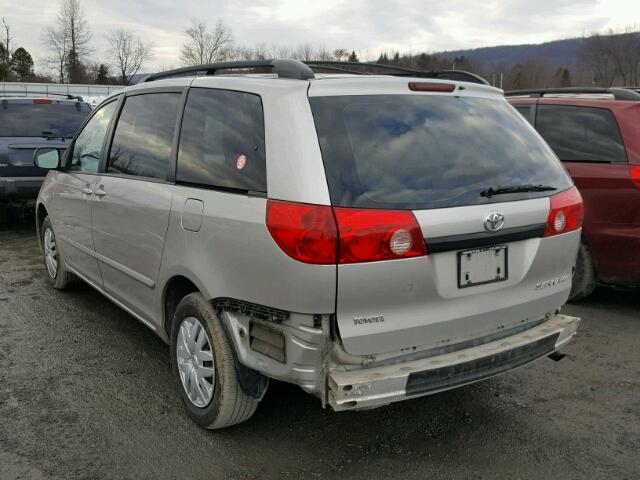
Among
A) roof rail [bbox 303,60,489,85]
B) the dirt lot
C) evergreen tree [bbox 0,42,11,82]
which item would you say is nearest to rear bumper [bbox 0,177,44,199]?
the dirt lot

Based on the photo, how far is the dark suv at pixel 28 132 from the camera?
25.7 ft

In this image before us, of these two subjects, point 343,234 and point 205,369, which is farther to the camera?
point 205,369

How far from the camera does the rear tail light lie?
7.84 ft

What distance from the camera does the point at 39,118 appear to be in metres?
8.55

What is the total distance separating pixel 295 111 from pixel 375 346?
1.05 m

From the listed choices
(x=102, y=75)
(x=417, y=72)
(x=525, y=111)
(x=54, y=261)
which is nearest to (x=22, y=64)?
(x=102, y=75)

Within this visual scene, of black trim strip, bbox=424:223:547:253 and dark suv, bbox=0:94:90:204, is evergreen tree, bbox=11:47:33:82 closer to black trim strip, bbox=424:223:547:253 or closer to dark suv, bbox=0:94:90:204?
dark suv, bbox=0:94:90:204

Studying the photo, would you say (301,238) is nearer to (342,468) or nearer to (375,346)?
(375,346)

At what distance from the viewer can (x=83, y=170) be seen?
4426 millimetres

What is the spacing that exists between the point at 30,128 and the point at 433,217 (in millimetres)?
7521

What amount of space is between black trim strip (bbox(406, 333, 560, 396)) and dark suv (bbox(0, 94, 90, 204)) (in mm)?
6828

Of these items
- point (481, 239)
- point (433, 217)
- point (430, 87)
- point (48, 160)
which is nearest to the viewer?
point (433, 217)

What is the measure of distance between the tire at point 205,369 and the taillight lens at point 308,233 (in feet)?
2.18

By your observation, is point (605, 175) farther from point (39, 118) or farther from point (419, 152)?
point (39, 118)
